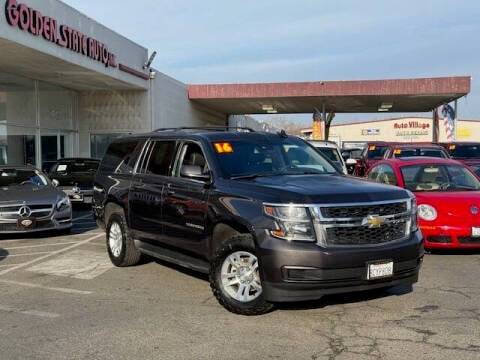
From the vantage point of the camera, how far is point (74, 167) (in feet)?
58.0

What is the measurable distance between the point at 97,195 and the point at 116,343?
4.39 meters

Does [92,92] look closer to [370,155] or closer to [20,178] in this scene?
[370,155]

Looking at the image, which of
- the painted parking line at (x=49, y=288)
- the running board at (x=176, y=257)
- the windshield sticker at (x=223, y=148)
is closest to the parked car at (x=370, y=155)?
the running board at (x=176, y=257)

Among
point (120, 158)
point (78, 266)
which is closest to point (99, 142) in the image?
point (120, 158)

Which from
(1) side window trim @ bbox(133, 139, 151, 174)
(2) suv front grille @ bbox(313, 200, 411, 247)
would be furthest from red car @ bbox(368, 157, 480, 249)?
(1) side window trim @ bbox(133, 139, 151, 174)

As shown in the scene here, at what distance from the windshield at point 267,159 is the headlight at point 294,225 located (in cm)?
111

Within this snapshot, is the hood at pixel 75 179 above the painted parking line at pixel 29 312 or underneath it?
above

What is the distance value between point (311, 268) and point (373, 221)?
2.60 feet

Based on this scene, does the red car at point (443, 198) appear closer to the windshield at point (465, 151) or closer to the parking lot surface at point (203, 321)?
the parking lot surface at point (203, 321)

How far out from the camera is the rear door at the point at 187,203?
653 centimetres

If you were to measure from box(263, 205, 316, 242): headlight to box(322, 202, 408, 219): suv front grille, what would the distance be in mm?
180

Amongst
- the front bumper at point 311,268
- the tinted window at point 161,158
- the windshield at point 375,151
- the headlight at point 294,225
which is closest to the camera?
the front bumper at point 311,268

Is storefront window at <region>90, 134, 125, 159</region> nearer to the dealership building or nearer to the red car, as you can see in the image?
the dealership building

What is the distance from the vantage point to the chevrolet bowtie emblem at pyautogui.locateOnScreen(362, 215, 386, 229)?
564 cm
